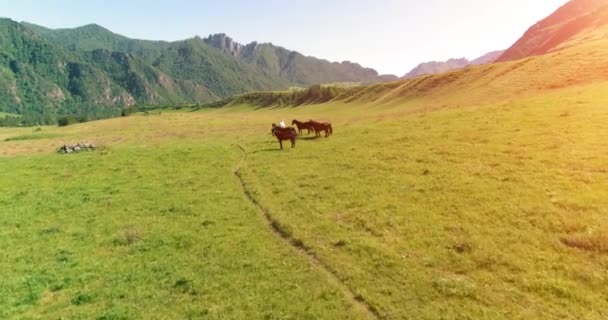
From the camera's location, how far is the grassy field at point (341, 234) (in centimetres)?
1373

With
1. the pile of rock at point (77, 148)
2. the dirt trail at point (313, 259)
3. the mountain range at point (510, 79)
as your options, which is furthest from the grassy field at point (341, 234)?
the mountain range at point (510, 79)

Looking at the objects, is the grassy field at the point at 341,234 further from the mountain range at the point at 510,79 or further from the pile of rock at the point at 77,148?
the mountain range at the point at 510,79

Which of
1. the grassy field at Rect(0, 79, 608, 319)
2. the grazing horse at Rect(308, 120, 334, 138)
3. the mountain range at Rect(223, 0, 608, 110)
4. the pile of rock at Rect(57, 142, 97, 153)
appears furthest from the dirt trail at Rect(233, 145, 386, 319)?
the mountain range at Rect(223, 0, 608, 110)

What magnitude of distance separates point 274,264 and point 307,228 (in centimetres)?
359

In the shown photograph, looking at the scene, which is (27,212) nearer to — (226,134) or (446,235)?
(446,235)

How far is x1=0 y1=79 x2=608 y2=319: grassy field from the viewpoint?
13.7 meters

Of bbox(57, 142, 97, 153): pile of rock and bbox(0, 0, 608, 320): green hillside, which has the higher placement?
bbox(57, 142, 97, 153): pile of rock

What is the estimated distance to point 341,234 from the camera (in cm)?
1906

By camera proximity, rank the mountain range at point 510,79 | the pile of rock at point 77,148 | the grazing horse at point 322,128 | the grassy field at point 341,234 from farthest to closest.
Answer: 1. the mountain range at point 510,79
2. the pile of rock at point 77,148
3. the grazing horse at point 322,128
4. the grassy field at point 341,234

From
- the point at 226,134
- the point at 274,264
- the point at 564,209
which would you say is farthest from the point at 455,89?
the point at 274,264

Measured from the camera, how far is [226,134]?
63625 millimetres

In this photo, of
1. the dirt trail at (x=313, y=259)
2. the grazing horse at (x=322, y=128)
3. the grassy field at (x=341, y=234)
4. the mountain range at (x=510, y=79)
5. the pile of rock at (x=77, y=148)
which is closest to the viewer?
the dirt trail at (x=313, y=259)

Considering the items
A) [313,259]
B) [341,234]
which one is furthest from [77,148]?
[313,259]

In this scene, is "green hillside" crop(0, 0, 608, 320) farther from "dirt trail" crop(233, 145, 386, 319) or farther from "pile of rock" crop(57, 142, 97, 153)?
"pile of rock" crop(57, 142, 97, 153)
